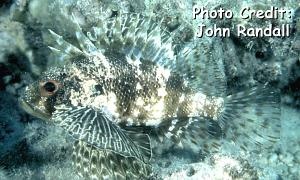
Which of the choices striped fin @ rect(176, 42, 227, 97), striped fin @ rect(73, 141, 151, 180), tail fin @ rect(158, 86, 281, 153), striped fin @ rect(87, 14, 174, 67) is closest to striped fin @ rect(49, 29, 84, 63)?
striped fin @ rect(87, 14, 174, 67)

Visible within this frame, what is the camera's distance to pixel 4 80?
4.87 m

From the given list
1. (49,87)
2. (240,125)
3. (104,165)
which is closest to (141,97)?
(104,165)

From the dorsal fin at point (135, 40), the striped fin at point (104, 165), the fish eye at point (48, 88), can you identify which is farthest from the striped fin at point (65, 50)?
the striped fin at point (104, 165)

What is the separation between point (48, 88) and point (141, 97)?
0.93 meters

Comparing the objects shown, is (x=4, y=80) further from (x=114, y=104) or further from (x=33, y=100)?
(x=114, y=104)

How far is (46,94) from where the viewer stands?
314 centimetres

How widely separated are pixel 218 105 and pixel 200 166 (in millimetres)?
676

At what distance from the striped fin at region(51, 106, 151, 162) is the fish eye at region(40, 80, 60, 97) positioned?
0.17 metres

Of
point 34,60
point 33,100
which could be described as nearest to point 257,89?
point 33,100

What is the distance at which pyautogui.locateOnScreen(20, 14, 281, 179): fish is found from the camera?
10.5 feet

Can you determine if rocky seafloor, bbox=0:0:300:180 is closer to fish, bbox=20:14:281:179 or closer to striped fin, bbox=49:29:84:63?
fish, bbox=20:14:281:179

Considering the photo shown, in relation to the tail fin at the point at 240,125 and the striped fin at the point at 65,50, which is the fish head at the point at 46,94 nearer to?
the striped fin at the point at 65,50

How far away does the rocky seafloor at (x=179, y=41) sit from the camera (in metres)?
3.48

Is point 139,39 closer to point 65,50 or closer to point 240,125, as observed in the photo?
point 65,50
